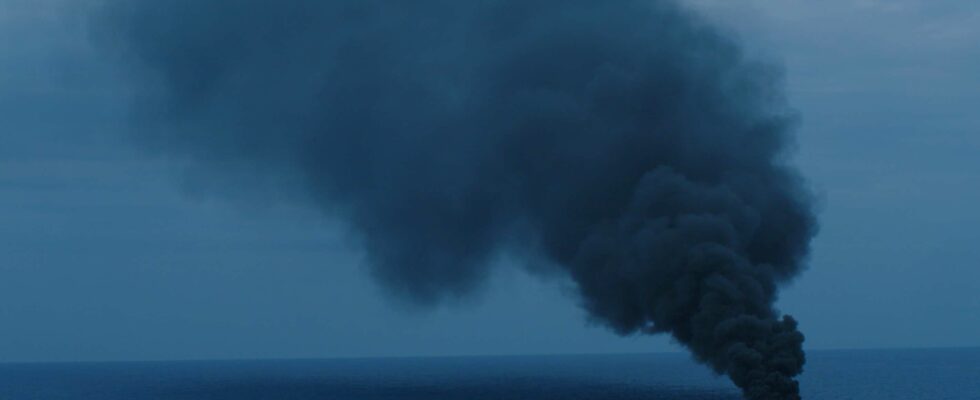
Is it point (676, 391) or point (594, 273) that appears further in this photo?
point (676, 391)

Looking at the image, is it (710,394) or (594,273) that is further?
(710,394)

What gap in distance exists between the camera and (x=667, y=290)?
2067 inches

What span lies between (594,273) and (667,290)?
7.18 metres

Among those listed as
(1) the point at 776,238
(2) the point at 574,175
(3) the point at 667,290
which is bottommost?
A: (3) the point at 667,290

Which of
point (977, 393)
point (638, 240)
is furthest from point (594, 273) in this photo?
point (977, 393)

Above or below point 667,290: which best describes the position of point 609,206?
above

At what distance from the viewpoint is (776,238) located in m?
57.8

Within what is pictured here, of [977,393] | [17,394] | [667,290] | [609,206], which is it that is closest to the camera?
[667,290]

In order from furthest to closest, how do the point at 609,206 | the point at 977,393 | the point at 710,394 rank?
the point at 977,393
the point at 710,394
the point at 609,206

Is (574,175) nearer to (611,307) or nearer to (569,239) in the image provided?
(569,239)

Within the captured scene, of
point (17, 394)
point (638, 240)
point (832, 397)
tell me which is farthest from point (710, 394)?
point (17, 394)

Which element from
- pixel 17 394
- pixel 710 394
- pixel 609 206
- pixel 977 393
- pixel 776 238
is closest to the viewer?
pixel 776 238

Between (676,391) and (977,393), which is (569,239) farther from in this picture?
(977,393)

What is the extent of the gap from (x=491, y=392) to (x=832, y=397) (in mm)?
35185
